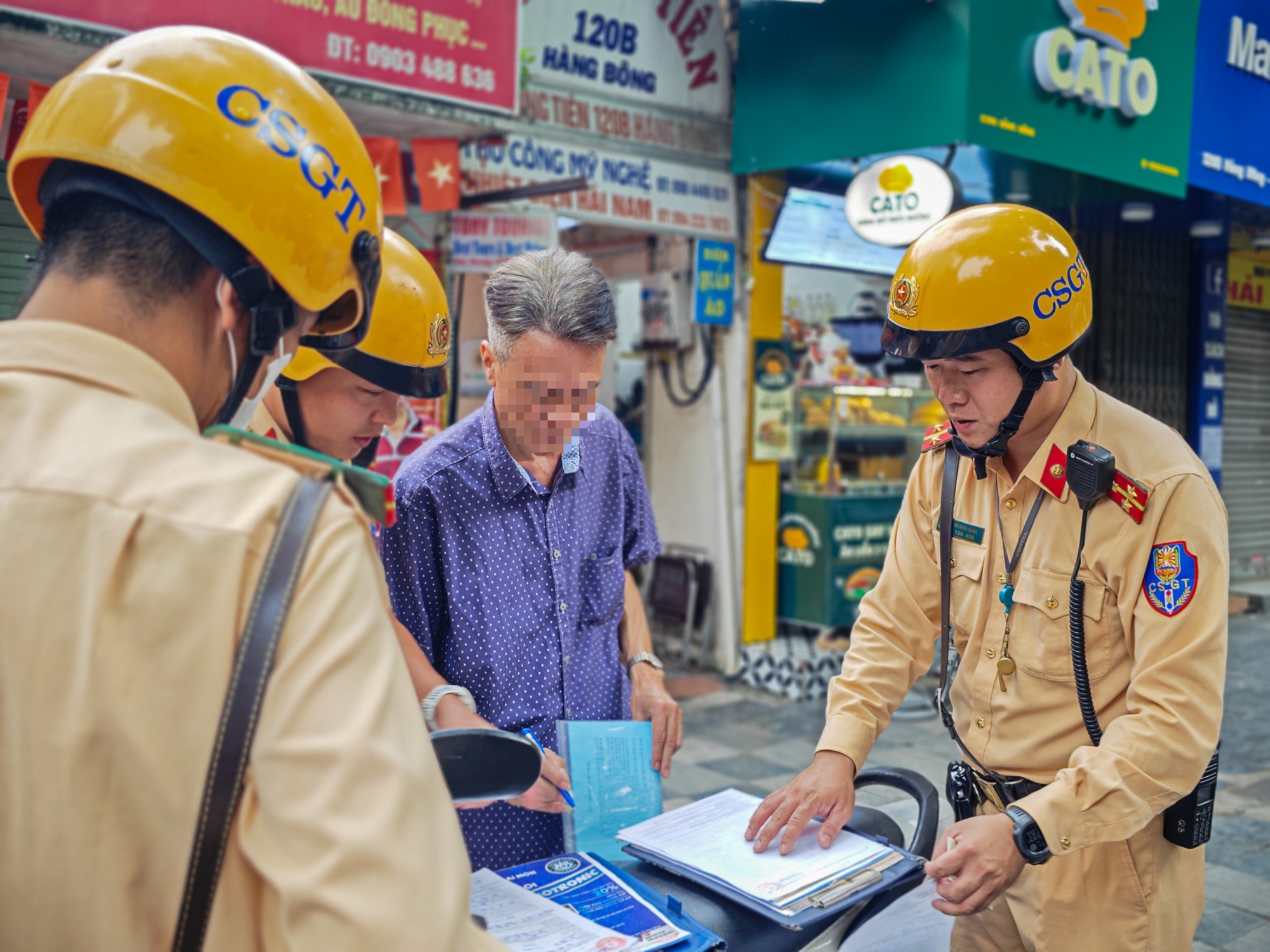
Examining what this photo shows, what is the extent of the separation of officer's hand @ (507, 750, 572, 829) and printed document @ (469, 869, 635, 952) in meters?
0.24

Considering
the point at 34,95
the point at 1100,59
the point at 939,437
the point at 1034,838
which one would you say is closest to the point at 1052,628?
the point at 1034,838

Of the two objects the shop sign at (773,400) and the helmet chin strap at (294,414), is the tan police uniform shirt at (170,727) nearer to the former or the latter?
the helmet chin strap at (294,414)

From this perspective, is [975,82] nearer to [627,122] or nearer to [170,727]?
[627,122]

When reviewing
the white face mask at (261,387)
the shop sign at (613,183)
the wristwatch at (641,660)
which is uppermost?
the shop sign at (613,183)

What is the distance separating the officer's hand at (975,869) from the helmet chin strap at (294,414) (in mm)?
1475

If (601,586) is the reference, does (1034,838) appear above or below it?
below

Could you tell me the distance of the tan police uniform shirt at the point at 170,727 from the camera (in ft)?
2.60

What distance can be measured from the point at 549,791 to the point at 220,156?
1.31 meters

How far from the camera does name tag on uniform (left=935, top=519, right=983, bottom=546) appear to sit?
216cm

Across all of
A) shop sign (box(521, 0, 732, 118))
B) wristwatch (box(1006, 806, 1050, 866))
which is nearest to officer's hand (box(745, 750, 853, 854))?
wristwatch (box(1006, 806, 1050, 866))

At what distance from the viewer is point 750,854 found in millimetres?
1805

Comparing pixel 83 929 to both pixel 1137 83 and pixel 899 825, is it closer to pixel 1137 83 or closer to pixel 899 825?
pixel 899 825

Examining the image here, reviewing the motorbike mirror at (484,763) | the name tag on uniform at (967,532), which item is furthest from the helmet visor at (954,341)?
the motorbike mirror at (484,763)

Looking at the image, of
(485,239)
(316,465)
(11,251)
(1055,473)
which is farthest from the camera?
(485,239)
